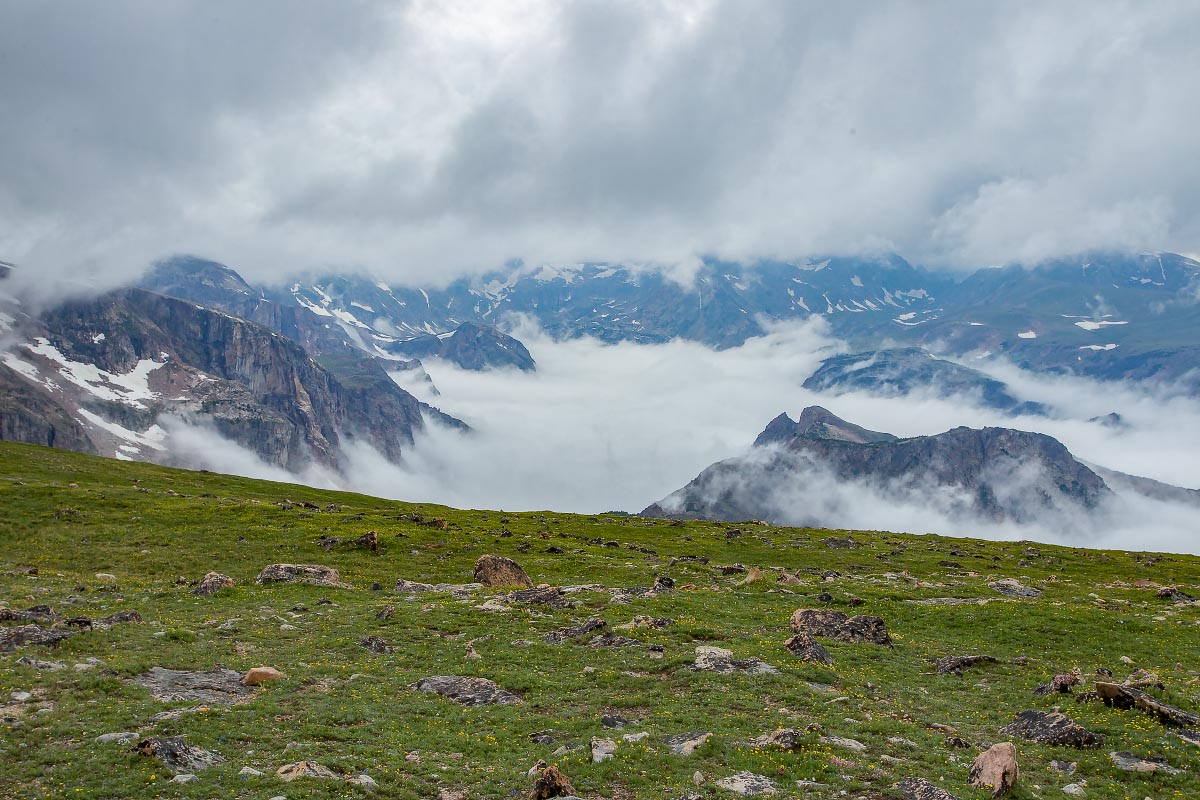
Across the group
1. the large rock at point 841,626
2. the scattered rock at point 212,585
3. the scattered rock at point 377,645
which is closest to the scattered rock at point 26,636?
the scattered rock at point 377,645

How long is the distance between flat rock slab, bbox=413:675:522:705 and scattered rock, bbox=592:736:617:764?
5837mm

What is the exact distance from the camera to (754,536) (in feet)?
327

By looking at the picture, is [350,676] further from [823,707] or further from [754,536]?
[754,536]

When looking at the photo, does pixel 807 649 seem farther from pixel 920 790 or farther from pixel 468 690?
pixel 468 690

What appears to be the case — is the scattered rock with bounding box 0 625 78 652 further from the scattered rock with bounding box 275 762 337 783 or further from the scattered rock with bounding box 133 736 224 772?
the scattered rock with bounding box 275 762 337 783

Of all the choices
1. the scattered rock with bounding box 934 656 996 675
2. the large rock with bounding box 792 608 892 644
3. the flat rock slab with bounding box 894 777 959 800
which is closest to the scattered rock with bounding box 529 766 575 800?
the flat rock slab with bounding box 894 777 959 800

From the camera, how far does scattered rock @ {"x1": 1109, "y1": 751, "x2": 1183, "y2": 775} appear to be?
2073 centimetres

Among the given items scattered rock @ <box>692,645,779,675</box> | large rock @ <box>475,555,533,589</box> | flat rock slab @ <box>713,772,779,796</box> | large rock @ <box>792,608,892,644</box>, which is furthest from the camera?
large rock @ <box>475,555,533,589</box>

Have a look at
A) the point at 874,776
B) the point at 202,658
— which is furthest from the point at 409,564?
the point at 874,776

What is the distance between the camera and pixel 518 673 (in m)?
31.3

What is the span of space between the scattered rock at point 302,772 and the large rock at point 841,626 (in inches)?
1059

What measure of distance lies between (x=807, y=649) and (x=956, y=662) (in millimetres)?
7813

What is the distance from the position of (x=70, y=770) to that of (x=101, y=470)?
4791 inches

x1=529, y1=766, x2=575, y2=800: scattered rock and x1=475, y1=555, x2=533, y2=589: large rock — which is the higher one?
x1=475, y1=555, x2=533, y2=589: large rock
